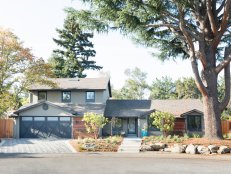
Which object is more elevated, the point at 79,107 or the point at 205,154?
the point at 79,107

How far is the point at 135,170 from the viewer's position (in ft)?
56.2

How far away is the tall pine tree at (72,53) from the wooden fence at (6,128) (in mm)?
22108

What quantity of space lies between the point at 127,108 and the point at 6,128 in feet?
48.8

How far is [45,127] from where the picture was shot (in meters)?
40.7

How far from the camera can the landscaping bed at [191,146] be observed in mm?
24656

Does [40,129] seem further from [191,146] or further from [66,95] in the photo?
[191,146]

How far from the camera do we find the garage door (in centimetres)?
4050

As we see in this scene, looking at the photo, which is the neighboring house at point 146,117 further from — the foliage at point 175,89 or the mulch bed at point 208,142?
the foliage at point 175,89

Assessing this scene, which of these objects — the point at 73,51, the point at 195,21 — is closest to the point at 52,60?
the point at 73,51

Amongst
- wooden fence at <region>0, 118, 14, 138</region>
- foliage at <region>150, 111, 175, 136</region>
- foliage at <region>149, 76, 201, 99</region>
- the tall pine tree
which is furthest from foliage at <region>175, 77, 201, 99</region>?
wooden fence at <region>0, 118, 14, 138</region>

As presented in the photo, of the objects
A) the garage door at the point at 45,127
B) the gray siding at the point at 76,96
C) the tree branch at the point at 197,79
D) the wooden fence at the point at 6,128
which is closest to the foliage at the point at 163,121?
the tree branch at the point at 197,79

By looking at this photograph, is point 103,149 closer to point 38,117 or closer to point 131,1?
point 131,1

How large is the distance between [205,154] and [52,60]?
44.4 meters

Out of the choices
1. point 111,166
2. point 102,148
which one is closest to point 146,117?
point 102,148
